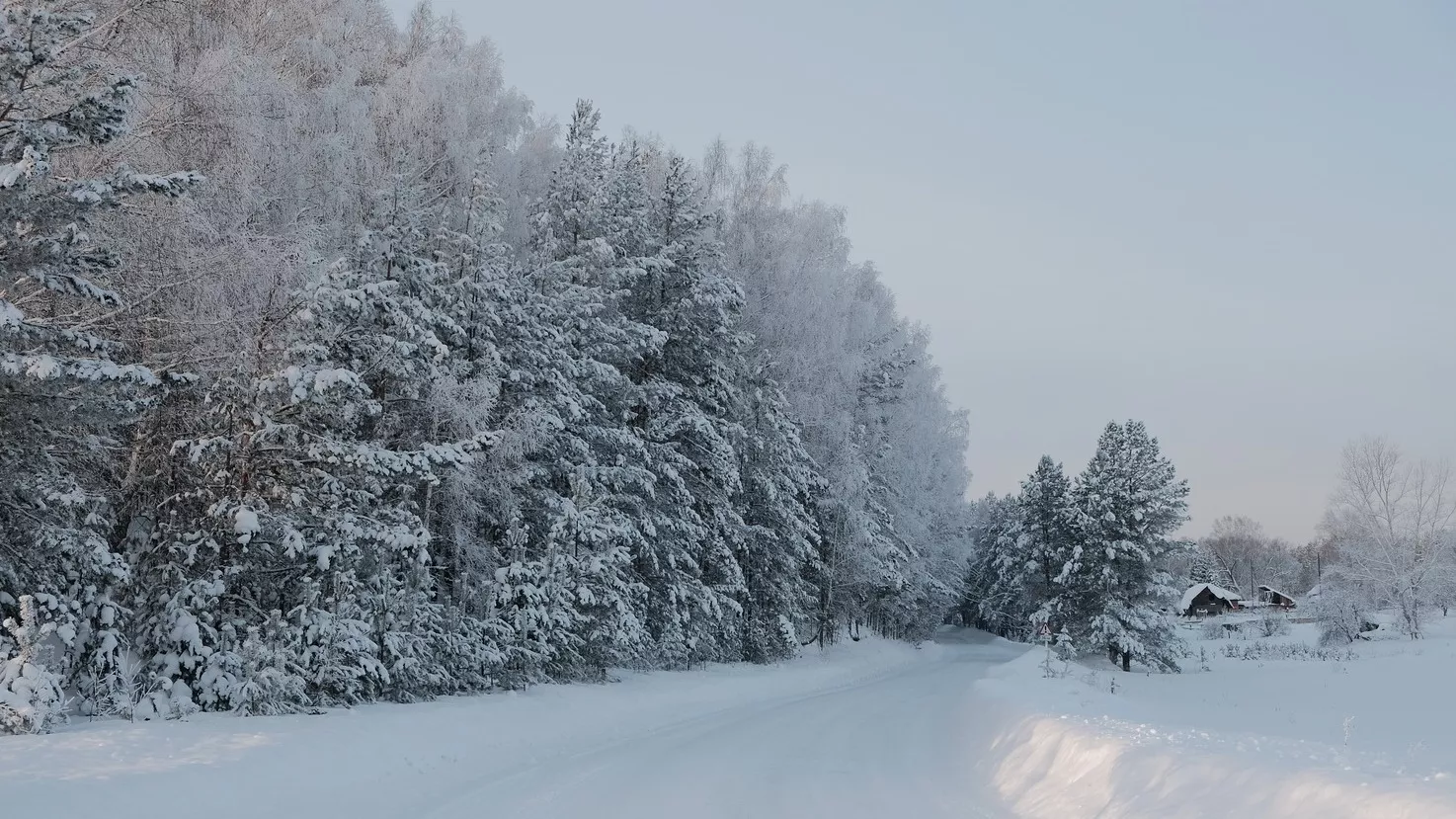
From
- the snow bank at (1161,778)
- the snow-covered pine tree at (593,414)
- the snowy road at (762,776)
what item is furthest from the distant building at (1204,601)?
the snow bank at (1161,778)

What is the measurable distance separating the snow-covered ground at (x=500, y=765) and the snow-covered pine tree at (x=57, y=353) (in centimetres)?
176

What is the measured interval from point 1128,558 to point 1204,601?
2201 inches

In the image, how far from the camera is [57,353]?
10.5 metres

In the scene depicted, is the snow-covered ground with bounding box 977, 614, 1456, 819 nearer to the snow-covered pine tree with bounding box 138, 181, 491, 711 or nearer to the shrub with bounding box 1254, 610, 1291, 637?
the snow-covered pine tree with bounding box 138, 181, 491, 711

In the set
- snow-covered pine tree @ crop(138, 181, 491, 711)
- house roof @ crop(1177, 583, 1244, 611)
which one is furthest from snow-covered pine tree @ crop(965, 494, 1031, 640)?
snow-covered pine tree @ crop(138, 181, 491, 711)

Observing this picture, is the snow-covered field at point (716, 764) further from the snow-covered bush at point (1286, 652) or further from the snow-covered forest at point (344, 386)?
the snow-covered bush at point (1286, 652)

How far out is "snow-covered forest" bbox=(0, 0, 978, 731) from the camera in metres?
10.7

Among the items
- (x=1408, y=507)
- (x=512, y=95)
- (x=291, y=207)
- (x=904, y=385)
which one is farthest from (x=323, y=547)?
(x=1408, y=507)

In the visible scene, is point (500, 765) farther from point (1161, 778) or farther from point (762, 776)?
point (1161, 778)

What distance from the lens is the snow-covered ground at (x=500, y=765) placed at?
314 inches

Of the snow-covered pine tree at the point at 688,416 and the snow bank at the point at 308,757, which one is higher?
the snow-covered pine tree at the point at 688,416

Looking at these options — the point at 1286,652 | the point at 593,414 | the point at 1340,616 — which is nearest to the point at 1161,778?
the point at 593,414

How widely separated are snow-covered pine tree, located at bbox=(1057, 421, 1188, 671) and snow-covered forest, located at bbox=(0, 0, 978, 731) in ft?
62.1

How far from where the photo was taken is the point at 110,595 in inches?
462
